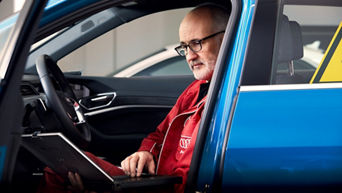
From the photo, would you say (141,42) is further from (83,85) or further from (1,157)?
(1,157)

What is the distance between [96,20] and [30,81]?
49cm

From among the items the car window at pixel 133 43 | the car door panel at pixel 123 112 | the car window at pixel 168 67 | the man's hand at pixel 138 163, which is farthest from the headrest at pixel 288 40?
the car window at pixel 133 43

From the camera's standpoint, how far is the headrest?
6.15ft

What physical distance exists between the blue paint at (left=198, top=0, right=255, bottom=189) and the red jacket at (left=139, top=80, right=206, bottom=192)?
21 centimetres

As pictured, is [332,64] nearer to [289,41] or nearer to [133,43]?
[289,41]

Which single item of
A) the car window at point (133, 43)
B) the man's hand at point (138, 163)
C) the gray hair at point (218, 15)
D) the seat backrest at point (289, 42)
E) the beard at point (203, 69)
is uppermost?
the car window at point (133, 43)

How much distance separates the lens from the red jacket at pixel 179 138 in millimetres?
2088

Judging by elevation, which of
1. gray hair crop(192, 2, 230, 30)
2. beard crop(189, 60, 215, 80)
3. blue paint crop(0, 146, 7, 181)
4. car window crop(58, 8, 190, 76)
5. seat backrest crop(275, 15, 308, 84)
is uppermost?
car window crop(58, 8, 190, 76)

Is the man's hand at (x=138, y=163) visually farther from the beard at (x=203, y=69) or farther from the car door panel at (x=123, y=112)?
the car door panel at (x=123, y=112)

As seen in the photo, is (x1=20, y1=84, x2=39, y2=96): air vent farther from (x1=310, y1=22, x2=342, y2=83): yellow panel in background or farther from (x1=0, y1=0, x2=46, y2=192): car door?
(x1=310, y1=22, x2=342, y2=83): yellow panel in background

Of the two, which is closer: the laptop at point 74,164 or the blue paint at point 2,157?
the blue paint at point 2,157

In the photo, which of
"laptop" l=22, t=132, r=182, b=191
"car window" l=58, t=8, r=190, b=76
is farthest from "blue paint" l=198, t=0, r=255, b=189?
"car window" l=58, t=8, r=190, b=76

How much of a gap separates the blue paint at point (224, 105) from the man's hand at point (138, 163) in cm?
43

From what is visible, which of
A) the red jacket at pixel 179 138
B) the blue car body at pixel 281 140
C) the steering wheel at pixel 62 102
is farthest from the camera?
the steering wheel at pixel 62 102
